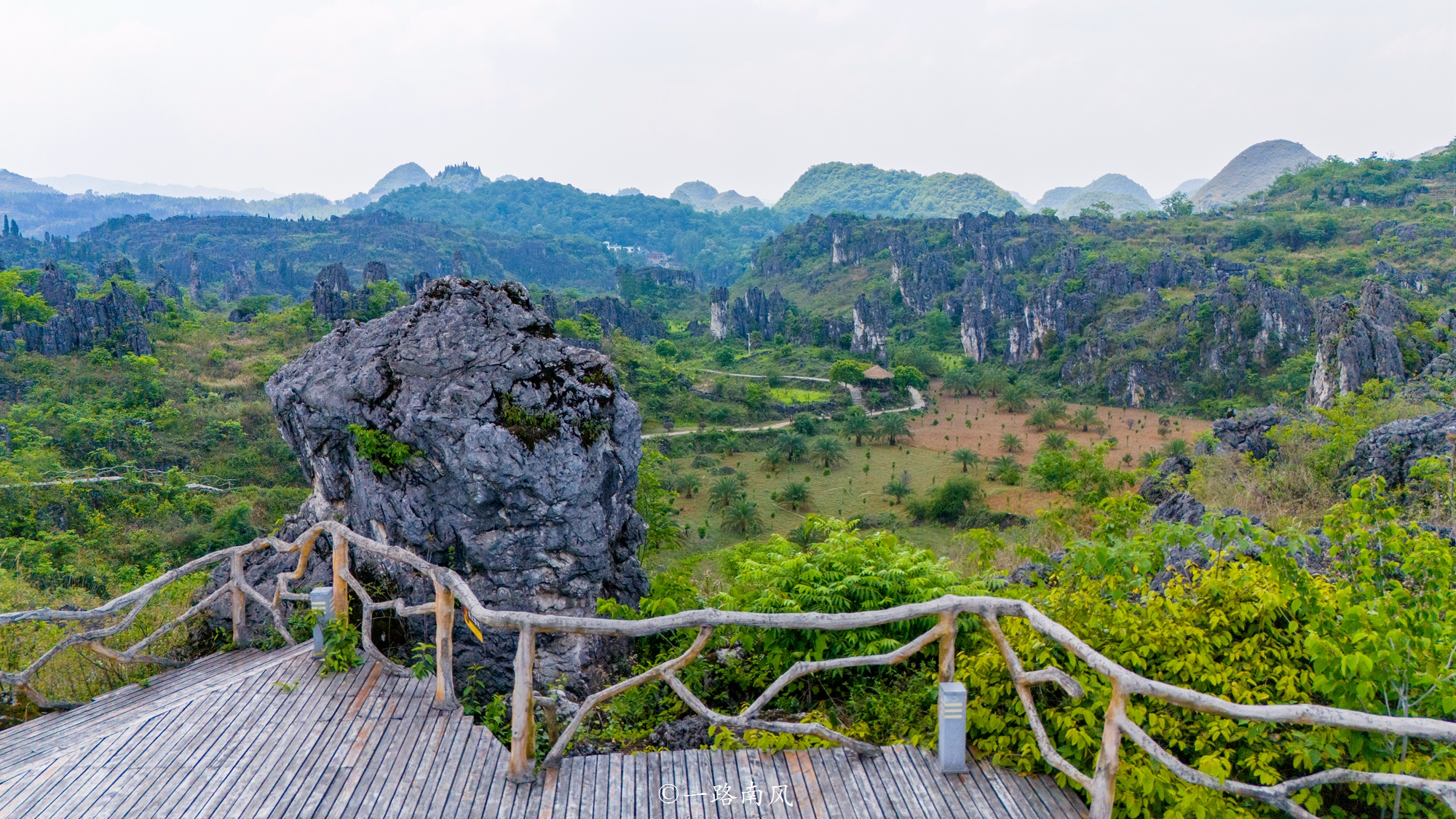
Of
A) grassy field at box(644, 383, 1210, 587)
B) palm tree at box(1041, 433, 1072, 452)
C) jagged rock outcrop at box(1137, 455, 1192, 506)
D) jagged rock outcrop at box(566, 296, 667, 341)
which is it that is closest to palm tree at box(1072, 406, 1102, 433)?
grassy field at box(644, 383, 1210, 587)

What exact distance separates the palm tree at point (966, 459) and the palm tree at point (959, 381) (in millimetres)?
18088

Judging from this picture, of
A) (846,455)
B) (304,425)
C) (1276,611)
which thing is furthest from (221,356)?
(1276,611)

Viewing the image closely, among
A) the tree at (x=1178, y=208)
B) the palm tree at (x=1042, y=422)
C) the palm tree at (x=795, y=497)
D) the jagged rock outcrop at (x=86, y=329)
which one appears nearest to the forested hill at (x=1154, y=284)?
the tree at (x=1178, y=208)

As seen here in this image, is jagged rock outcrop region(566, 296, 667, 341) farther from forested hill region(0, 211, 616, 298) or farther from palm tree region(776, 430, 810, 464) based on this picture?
forested hill region(0, 211, 616, 298)

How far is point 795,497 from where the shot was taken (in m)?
24.7

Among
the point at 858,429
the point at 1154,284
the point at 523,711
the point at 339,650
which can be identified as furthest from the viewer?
the point at 1154,284

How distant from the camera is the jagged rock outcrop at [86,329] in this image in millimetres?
33406

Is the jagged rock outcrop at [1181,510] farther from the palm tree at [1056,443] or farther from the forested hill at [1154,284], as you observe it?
the forested hill at [1154,284]

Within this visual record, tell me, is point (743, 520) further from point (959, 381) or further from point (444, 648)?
point (959, 381)

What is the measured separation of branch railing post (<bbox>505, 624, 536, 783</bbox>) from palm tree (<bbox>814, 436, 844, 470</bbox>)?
26.7 m

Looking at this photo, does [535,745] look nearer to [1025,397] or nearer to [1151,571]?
[1151,571]

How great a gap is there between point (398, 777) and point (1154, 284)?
63308 mm

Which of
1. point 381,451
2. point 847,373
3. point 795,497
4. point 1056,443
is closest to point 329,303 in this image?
point 847,373

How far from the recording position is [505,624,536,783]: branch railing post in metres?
3.54
